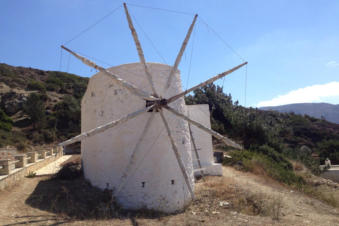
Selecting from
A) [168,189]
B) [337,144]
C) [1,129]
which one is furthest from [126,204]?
[337,144]

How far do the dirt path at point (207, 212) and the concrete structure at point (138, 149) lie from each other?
3.05ft

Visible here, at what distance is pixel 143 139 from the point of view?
8.66 meters

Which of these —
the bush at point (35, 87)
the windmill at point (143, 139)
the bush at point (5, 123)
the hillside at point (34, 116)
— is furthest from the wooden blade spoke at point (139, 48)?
the bush at point (35, 87)

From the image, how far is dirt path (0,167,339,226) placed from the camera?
6.68 m

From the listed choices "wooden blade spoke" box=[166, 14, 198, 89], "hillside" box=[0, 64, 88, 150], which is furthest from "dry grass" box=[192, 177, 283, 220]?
"hillside" box=[0, 64, 88, 150]

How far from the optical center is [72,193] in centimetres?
851

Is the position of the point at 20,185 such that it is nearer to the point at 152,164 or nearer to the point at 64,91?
the point at 152,164

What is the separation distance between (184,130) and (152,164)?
1.95m

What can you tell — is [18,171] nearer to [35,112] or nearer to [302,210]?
[302,210]

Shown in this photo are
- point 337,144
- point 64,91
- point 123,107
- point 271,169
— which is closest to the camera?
point 123,107

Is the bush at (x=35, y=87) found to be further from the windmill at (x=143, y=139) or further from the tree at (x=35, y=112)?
the windmill at (x=143, y=139)

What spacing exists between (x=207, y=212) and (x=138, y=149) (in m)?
3.30

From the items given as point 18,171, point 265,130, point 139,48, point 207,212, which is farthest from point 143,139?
point 265,130

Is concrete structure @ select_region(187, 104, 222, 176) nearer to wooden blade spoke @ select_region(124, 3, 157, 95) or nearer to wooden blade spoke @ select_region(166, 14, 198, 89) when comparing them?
wooden blade spoke @ select_region(166, 14, 198, 89)
